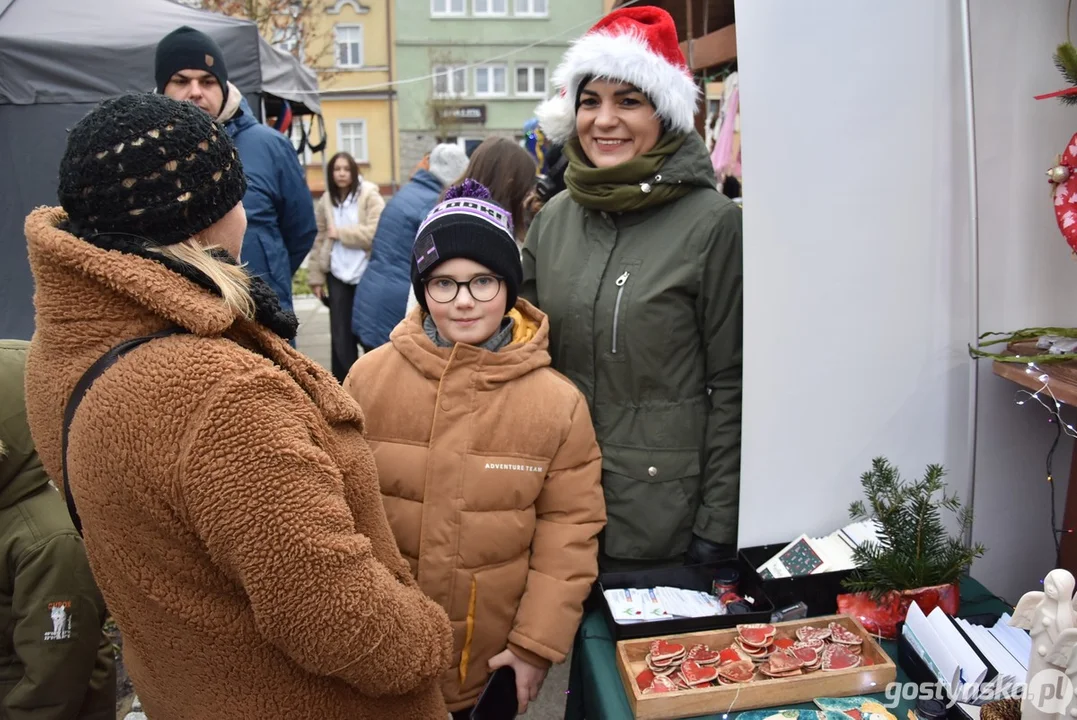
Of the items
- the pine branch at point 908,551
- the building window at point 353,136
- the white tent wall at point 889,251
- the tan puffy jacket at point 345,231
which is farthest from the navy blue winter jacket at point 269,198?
the building window at point 353,136

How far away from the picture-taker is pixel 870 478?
1.77 meters

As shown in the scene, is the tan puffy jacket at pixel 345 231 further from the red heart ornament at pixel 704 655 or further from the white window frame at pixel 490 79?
the white window frame at pixel 490 79

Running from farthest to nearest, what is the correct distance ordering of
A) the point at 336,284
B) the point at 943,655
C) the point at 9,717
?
1. the point at 336,284
2. the point at 9,717
3. the point at 943,655

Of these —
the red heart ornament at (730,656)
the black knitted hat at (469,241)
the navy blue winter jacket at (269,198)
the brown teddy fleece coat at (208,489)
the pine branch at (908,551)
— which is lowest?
the red heart ornament at (730,656)

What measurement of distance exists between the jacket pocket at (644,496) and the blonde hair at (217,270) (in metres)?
1.01

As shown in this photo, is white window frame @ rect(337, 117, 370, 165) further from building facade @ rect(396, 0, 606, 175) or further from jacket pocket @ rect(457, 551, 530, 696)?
jacket pocket @ rect(457, 551, 530, 696)

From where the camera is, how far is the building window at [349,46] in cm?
2917

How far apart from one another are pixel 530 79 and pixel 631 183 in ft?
99.7

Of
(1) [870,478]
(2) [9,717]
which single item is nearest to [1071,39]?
(1) [870,478]

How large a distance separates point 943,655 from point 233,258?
1.37 metres

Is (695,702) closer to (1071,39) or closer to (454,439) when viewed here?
(454,439)

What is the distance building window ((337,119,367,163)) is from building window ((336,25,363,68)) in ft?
6.84

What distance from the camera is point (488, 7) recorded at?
2988 centimetres

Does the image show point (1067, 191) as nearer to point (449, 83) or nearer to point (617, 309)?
point (617, 309)
